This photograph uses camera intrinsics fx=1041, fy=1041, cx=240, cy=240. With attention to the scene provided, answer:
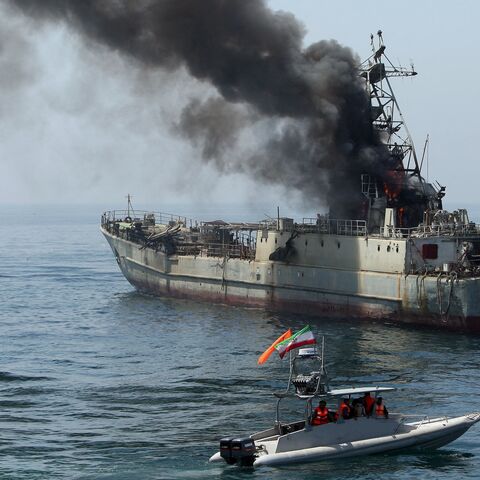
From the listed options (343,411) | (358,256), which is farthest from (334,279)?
(343,411)

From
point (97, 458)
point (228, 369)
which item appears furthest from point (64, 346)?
point (97, 458)

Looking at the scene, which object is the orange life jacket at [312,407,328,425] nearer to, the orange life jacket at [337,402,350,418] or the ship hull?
the orange life jacket at [337,402,350,418]

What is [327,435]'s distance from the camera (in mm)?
40312

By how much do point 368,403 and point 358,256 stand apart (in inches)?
1374

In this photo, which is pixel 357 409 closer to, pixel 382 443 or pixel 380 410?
pixel 380 410

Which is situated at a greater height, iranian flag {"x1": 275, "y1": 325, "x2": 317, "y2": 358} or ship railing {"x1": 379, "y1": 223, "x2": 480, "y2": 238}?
ship railing {"x1": 379, "y1": 223, "x2": 480, "y2": 238}

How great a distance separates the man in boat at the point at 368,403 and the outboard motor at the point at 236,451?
5163mm

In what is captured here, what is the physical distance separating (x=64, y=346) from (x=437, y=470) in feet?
106

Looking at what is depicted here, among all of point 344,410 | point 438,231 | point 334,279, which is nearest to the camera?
point 344,410

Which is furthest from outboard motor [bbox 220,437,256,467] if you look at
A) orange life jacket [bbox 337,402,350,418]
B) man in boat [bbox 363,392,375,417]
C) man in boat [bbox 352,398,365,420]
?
man in boat [bbox 363,392,375,417]

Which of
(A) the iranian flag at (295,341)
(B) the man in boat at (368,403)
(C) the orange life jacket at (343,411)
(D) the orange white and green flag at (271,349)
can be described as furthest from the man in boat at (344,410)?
(D) the orange white and green flag at (271,349)

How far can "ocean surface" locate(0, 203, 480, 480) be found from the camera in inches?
1583

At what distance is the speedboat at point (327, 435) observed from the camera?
129 feet

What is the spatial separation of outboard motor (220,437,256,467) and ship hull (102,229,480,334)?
104 ft
